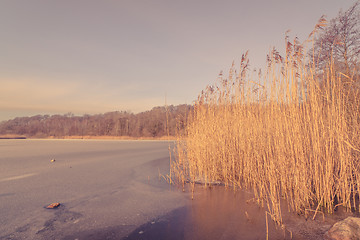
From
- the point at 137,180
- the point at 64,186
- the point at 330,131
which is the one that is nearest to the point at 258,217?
the point at 330,131

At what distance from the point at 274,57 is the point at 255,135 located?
1.00 m

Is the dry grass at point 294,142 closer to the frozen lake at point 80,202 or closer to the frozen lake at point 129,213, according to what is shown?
the frozen lake at point 129,213

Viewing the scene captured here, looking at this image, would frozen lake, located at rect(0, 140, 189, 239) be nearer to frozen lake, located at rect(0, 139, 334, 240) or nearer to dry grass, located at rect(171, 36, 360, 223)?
frozen lake, located at rect(0, 139, 334, 240)

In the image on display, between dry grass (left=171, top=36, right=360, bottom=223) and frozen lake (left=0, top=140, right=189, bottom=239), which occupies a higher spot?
dry grass (left=171, top=36, right=360, bottom=223)

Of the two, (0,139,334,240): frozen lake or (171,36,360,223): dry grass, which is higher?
(171,36,360,223): dry grass

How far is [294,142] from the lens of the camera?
6.31ft

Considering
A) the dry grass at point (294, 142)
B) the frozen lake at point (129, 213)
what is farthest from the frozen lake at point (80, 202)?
the dry grass at point (294, 142)

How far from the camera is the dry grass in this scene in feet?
5.92

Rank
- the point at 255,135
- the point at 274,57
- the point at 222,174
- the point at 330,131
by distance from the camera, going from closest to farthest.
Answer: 1. the point at 330,131
2. the point at 274,57
3. the point at 255,135
4. the point at 222,174

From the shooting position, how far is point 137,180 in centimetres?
321

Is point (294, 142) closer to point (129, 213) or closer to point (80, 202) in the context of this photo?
point (129, 213)

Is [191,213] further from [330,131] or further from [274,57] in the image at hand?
[274,57]

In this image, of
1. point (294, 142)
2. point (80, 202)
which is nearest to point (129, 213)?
point (80, 202)

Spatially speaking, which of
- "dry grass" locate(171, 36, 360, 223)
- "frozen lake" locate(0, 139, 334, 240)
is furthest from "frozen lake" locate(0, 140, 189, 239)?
"dry grass" locate(171, 36, 360, 223)
